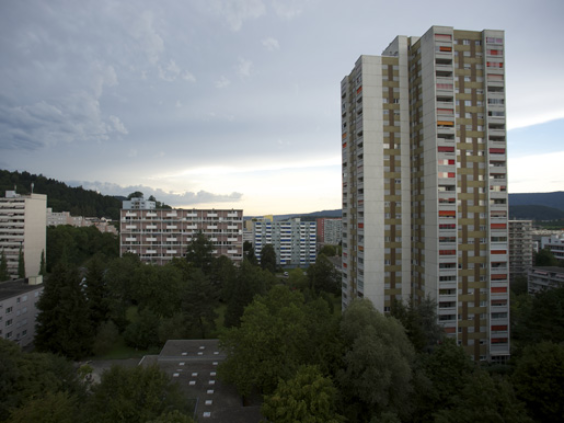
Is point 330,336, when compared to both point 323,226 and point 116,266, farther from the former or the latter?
point 323,226

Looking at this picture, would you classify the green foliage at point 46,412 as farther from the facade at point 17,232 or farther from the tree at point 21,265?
the facade at point 17,232

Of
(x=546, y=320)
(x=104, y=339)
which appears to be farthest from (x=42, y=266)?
(x=546, y=320)

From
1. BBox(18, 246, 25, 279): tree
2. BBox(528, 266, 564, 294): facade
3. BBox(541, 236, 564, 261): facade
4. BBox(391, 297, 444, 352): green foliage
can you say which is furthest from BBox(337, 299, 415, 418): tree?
BBox(541, 236, 564, 261): facade

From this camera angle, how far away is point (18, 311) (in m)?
32.6

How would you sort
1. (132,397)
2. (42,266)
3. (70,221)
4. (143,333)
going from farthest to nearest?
(70,221), (42,266), (143,333), (132,397)

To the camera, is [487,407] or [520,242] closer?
[487,407]

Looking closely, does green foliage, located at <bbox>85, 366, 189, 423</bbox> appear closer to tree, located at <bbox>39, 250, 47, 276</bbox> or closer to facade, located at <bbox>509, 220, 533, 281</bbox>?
tree, located at <bbox>39, 250, 47, 276</bbox>

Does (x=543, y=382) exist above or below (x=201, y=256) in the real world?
below

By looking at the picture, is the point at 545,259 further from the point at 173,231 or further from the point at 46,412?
the point at 46,412

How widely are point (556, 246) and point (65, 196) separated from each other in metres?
167

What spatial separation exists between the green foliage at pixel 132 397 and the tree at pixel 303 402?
4.18 metres

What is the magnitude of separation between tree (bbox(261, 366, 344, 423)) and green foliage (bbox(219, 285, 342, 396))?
216 centimetres

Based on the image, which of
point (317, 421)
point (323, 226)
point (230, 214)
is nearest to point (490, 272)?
point (317, 421)

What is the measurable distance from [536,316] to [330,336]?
20.4m
